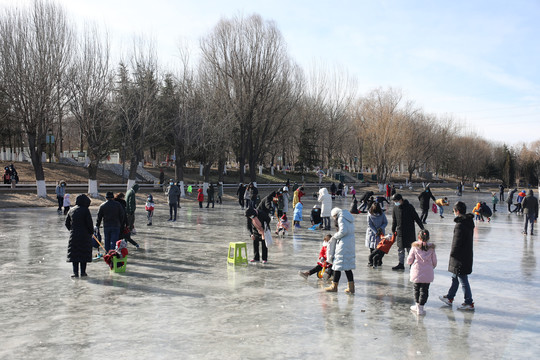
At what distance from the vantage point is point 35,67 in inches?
1145

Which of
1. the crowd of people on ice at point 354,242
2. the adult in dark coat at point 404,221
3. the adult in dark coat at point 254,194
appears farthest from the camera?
the adult in dark coat at point 254,194

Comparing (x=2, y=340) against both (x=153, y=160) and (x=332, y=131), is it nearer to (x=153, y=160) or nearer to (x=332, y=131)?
(x=153, y=160)

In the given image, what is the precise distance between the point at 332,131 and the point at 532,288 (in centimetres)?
5928

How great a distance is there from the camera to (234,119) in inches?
1554

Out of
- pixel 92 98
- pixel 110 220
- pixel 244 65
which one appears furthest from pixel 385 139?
pixel 110 220

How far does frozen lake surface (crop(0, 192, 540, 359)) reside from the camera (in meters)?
5.66

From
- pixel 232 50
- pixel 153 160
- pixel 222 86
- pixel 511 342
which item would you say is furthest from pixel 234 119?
pixel 511 342

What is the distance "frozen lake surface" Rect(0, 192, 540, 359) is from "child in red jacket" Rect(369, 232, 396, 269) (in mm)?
289

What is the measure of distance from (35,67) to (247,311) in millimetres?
27351

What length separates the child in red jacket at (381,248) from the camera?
10240mm

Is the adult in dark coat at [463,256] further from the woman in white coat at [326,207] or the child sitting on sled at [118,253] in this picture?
the woman in white coat at [326,207]

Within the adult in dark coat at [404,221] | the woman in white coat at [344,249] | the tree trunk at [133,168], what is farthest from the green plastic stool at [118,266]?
the tree trunk at [133,168]

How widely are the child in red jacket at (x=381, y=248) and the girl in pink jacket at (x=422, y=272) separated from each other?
2927 millimetres

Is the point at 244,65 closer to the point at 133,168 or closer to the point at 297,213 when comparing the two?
the point at 133,168
